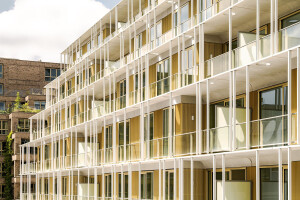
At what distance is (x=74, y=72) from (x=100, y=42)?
254 inches

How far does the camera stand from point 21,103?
6862cm

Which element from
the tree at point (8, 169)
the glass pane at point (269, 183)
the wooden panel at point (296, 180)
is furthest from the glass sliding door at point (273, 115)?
the tree at point (8, 169)

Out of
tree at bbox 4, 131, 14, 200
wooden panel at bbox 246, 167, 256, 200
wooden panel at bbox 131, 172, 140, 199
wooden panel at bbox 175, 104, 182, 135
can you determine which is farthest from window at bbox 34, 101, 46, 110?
wooden panel at bbox 246, 167, 256, 200

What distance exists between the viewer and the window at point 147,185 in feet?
Answer: 99.7

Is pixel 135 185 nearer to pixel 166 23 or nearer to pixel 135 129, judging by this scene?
pixel 135 129

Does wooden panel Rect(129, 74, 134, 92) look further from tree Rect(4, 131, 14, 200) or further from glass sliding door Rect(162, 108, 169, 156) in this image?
tree Rect(4, 131, 14, 200)

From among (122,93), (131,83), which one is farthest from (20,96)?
(131,83)

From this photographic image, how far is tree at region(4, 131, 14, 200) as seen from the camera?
205 feet

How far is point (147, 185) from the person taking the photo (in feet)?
101

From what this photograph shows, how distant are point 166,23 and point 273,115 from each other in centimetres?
1042

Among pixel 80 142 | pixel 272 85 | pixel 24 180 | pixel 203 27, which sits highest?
pixel 203 27

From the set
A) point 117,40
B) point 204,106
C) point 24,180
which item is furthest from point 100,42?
point 24,180

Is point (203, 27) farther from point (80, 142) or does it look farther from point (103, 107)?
point (80, 142)

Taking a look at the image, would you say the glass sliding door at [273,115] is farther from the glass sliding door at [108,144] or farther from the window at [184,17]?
the glass sliding door at [108,144]
